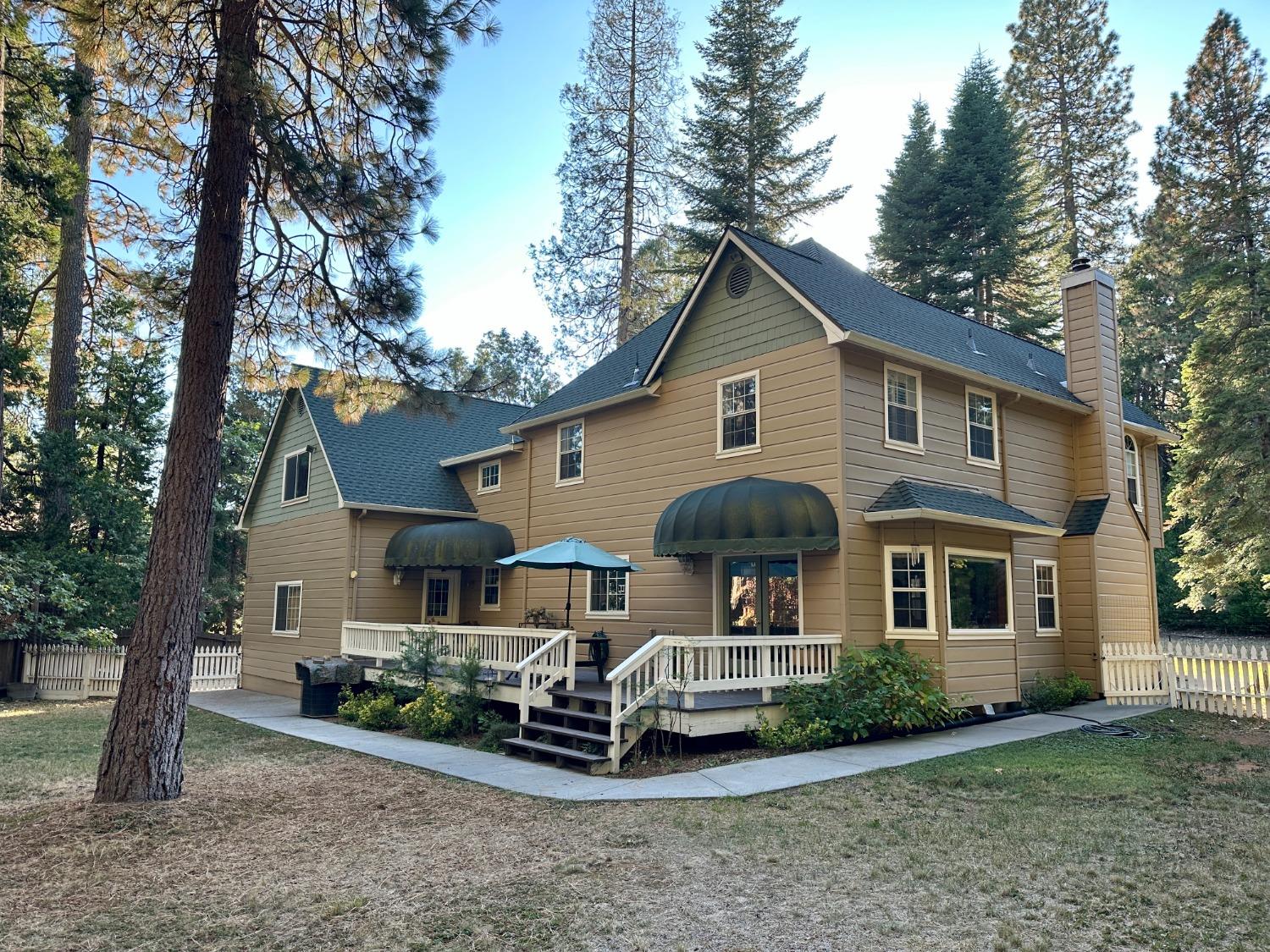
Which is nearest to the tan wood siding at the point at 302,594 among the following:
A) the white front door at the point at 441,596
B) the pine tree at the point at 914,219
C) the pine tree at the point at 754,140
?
the white front door at the point at 441,596

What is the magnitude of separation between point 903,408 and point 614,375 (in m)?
6.37

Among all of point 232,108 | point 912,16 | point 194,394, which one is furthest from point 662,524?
point 912,16

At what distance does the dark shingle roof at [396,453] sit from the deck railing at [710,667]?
29.8 ft

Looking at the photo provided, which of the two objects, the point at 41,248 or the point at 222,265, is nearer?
the point at 222,265

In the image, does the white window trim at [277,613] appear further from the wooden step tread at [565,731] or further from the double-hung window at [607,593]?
the wooden step tread at [565,731]

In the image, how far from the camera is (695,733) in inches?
411

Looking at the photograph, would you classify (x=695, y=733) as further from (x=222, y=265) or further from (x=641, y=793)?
(x=222, y=265)

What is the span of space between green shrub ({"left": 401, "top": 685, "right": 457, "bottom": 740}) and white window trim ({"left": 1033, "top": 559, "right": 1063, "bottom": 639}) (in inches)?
401

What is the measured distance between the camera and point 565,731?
35.8ft

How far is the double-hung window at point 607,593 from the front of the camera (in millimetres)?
15836

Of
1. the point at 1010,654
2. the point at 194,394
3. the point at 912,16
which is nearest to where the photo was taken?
the point at 194,394

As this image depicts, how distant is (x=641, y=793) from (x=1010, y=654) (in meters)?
7.56

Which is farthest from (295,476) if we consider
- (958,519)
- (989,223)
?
(989,223)

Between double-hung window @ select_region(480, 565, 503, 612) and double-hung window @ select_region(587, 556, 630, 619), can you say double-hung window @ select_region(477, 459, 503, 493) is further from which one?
double-hung window @ select_region(587, 556, 630, 619)
